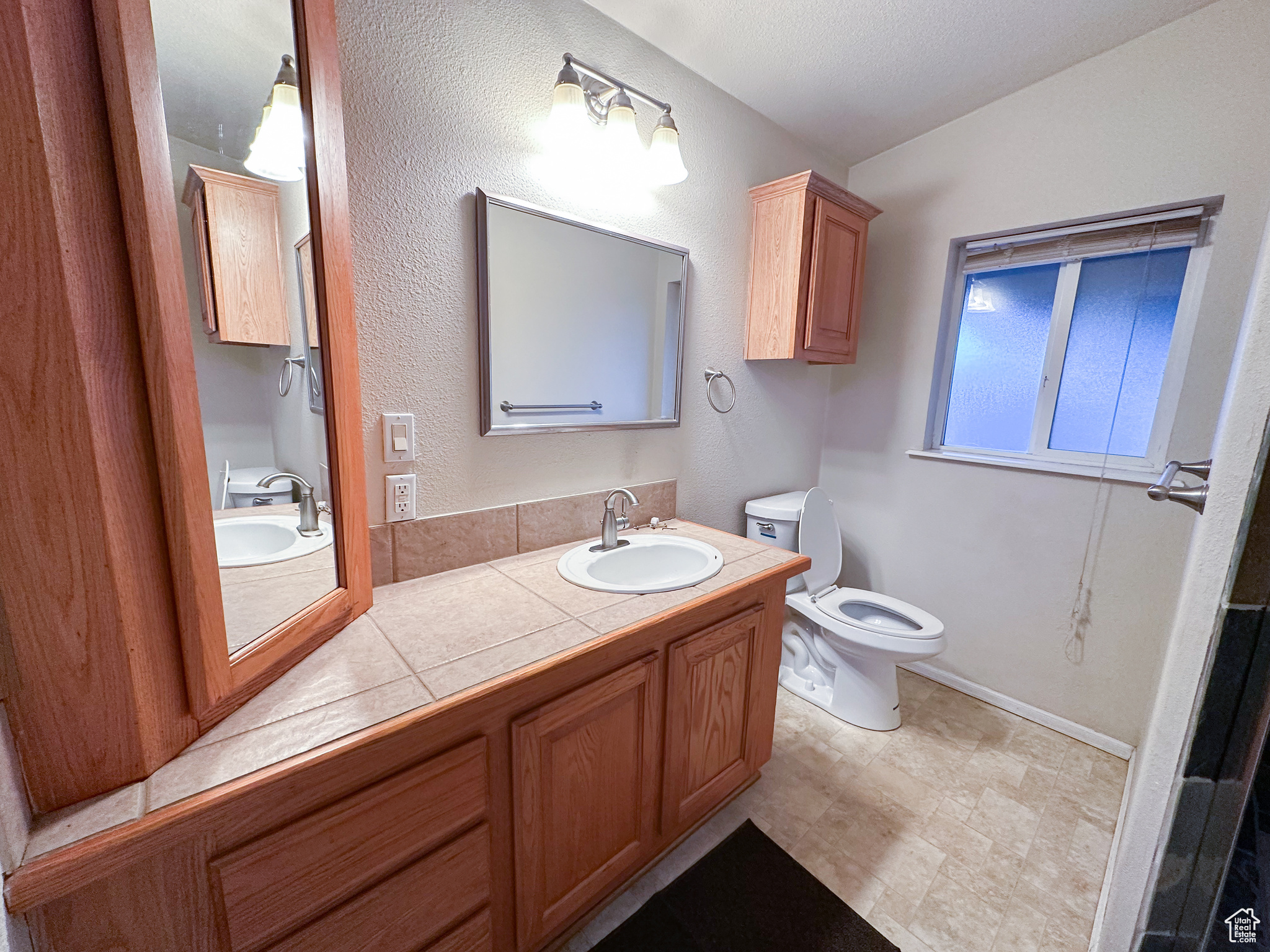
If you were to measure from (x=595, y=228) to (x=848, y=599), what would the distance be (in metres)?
1.73

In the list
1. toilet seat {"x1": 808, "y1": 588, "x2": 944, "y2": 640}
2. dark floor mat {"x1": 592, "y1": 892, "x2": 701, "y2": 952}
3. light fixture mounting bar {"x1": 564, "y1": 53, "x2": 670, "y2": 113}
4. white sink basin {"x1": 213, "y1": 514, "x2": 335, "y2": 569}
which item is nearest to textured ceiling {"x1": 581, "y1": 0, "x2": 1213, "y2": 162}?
light fixture mounting bar {"x1": 564, "y1": 53, "x2": 670, "y2": 113}

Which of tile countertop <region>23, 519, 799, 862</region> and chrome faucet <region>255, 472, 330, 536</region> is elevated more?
chrome faucet <region>255, 472, 330, 536</region>

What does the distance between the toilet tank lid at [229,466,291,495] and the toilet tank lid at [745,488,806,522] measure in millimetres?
1637

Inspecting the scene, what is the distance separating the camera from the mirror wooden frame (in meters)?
0.55

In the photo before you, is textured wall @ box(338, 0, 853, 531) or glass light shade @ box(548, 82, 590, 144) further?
glass light shade @ box(548, 82, 590, 144)

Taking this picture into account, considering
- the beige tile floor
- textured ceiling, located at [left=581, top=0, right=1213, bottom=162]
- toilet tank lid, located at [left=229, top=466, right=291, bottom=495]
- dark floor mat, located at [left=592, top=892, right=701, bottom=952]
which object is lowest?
dark floor mat, located at [left=592, top=892, right=701, bottom=952]

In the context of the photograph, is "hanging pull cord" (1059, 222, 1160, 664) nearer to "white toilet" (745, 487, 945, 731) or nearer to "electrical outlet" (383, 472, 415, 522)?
"white toilet" (745, 487, 945, 731)

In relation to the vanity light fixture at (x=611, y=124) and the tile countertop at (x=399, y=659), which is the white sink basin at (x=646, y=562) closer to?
the tile countertop at (x=399, y=659)

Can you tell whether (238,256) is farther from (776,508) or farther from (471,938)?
(776,508)

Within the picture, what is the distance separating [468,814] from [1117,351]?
2.46 m

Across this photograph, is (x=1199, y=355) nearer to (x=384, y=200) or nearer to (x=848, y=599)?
(x=848, y=599)

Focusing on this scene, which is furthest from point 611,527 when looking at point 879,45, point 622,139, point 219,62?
point 879,45

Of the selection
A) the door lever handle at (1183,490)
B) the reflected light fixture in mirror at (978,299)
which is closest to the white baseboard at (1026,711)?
the door lever handle at (1183,490)

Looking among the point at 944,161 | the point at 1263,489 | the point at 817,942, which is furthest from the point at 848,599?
the point at 944,161
